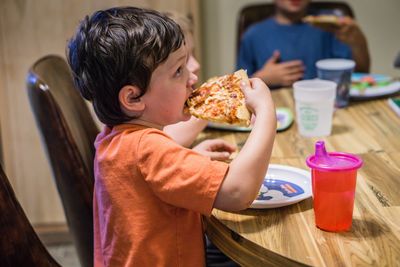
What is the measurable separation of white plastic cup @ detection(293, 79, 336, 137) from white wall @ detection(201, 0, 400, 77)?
1.57 m

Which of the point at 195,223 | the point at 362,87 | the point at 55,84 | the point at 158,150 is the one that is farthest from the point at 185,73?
the point at 362,87

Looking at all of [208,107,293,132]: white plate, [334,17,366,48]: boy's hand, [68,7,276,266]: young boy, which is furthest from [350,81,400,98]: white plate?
[68,7,276,266]: young boy

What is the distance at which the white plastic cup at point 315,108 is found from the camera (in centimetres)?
168

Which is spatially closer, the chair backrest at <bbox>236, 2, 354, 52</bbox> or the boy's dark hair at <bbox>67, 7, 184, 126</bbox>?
the boy's dark hair at <bbox>67, 7, 184, 126</bbox>

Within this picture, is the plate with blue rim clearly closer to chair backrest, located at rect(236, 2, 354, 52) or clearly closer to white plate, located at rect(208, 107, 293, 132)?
white plate, located at rect(208, 107, 293, 132)

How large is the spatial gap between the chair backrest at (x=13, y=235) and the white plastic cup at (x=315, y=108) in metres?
0.86

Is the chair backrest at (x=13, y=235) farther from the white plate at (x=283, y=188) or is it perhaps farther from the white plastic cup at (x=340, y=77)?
the white plastic cup at (x=340, y=77)

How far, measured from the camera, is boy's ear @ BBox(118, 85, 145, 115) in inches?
45.9

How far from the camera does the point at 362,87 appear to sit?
2111mm

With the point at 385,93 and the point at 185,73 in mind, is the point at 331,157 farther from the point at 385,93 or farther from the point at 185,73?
the point at 385,93

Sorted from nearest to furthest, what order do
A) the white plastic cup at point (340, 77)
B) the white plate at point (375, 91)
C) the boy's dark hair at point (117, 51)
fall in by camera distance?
1. the boy's dark hair at point (117, 51)
2. the white plastic cup at point (340, 77)
3. the white plate at point (375, 91)

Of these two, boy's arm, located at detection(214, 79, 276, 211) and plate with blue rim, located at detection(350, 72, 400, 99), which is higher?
boy's arm, located at detection(214, 79, 276, 211)

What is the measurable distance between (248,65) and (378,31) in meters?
1.00

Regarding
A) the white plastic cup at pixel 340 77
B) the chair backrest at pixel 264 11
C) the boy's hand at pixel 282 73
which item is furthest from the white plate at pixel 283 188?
the chair backrest at pixel 264 11
